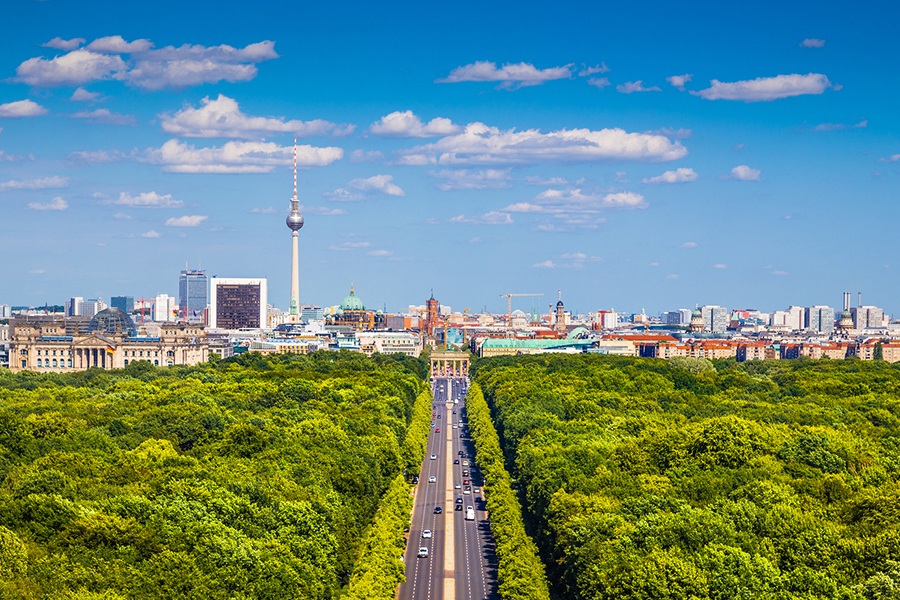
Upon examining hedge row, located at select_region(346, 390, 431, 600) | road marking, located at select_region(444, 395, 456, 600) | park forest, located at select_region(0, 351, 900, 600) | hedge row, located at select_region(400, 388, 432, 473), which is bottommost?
road marking, located at select_region(444, 395, 456, 600)

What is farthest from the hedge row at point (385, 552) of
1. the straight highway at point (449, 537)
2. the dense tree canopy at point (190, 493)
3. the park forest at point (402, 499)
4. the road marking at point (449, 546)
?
the road marking at point (449, 546)

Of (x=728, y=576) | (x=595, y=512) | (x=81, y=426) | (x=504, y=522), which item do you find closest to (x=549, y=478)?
(x=504, y=522)

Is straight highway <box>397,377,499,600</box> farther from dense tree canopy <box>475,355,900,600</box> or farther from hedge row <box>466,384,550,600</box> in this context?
dense tree canopy <box>475,355,900,600</box>

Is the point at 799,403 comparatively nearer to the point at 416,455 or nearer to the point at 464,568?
the point at 416,455

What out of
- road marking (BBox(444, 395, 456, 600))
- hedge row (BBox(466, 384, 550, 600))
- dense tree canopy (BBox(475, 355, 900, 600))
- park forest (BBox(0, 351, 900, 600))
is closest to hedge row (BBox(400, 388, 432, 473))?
park forest (BBox(0, 351, 900, 600))

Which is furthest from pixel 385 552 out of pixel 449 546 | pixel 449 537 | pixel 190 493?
pixel 449 537

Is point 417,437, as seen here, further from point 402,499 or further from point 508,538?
point 508,538
